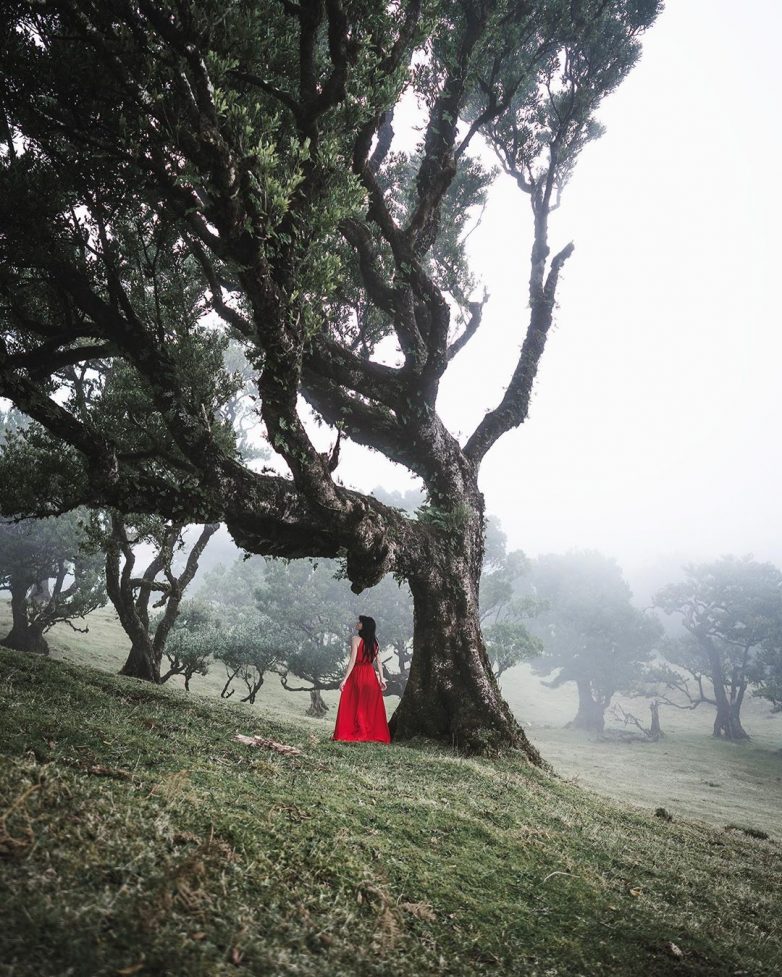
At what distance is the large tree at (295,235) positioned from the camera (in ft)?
20.7

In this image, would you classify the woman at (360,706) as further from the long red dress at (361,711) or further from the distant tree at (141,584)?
the distant tree at (141,584)

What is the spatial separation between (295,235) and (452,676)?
913 cm

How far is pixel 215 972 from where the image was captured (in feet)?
8.09

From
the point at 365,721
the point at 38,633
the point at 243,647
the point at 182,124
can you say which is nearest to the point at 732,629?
the point at 243,647

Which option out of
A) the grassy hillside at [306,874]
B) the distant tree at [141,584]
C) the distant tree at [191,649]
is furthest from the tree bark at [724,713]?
the distant tree at [141,584]

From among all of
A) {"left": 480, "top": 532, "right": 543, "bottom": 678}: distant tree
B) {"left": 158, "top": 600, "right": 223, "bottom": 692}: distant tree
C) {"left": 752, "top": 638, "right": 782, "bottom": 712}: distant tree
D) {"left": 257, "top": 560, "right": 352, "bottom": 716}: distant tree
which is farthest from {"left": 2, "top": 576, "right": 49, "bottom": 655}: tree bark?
{"left": 752, "top": 638, "right": 782, "bottom": 712}: distant tree

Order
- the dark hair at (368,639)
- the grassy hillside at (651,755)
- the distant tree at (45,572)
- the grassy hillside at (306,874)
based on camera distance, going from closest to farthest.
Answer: the grassy hillside at (306,874)
the dark hair at (368,639)
the grassy hillside at (651,755)
the distant tree at (45,572)

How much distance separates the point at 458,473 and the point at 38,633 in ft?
74.3

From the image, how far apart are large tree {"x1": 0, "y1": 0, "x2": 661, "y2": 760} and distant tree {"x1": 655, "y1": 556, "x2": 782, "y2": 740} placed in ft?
152

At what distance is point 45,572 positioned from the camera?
28.3 meters

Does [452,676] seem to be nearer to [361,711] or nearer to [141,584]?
[361,711]

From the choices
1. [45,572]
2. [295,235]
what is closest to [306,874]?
[295,235]

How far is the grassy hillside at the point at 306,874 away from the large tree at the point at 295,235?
405cm

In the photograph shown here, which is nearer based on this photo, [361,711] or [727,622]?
[361,711]
